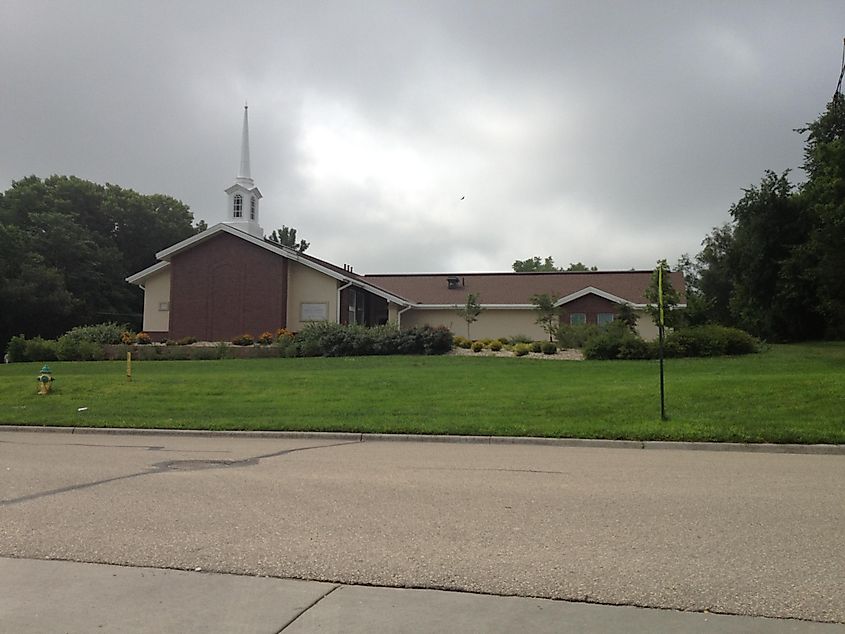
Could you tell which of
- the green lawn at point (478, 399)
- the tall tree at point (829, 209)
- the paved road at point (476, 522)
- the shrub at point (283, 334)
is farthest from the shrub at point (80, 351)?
the tall tree at point (829, 209)

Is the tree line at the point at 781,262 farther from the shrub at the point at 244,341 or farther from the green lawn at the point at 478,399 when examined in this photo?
the shrub at the point at 244,341

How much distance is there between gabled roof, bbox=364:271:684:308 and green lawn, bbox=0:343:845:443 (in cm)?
1802

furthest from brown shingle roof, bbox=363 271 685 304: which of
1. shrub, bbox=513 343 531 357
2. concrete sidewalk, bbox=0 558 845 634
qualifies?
concrete sidewalk, bbox=0 558 845 634

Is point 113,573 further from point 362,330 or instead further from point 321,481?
point 362,330

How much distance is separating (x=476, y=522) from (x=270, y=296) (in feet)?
98.4

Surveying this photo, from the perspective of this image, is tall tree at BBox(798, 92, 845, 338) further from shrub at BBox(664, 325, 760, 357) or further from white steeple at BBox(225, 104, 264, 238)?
white steeple at BBox(225, 104, 264, 238)

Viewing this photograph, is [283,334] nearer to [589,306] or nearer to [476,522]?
[589,306]

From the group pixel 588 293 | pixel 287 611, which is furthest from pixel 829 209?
pixel 287 611

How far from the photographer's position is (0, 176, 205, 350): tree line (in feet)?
A: 165

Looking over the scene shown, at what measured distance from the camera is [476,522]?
6898 millimetres

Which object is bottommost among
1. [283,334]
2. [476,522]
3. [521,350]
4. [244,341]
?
[476,522]

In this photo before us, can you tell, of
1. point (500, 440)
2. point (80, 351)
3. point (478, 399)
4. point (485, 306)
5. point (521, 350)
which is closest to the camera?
point (500, 440)

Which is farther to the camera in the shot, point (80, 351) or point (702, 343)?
point (80, 351)

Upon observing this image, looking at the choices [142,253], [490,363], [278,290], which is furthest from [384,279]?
[142,253]
